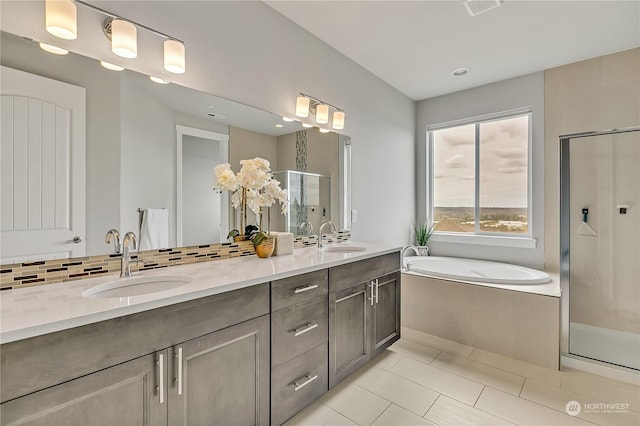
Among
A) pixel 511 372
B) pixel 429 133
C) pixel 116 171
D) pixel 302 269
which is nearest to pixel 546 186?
pixel 429 133

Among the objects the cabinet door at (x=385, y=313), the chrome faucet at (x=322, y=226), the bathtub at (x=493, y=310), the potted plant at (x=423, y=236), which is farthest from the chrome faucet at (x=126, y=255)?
the potted plant at (x=423, y=236)

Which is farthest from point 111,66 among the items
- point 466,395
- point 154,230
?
point 466,395

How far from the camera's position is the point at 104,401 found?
952 millimetres

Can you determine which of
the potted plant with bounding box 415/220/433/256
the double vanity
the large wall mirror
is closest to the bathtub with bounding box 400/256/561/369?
the potted plant with bounding box 415/220/433/256

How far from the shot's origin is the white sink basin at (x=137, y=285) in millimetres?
1222

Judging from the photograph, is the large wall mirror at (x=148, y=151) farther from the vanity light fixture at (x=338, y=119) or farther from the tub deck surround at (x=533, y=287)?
the tub deck surround at (x=533, y=287)

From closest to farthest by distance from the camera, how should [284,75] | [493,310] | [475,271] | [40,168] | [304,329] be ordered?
1. [40,168]
2. [304,329]
3. [284,75]
4. [493,310]
5. [475,271]

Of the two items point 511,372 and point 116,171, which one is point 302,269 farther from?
point 511,372

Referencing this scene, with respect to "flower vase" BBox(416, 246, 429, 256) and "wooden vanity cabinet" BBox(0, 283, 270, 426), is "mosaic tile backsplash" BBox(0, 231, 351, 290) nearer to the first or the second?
"wooden vanity cabinet" BBox(0, 283, 270, 426)

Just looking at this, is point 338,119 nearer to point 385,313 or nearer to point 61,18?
point 385,313

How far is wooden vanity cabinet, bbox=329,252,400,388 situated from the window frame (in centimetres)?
160

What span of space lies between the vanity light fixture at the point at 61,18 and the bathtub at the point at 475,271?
298 centimetres

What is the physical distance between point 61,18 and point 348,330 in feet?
7.01
